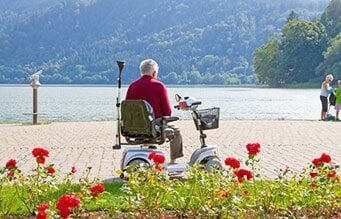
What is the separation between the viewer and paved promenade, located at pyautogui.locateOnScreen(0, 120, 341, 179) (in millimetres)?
11281

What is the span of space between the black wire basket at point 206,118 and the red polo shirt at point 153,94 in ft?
1.23

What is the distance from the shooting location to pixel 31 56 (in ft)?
626

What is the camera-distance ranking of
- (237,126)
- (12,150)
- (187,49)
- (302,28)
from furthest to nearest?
(187,49) < (302,28) < (237,126) < (12,150)

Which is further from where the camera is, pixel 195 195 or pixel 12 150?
pixel 12 150

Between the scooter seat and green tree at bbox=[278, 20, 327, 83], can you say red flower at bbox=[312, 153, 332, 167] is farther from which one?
green tree at bbox=[278, 20, 327, 83]

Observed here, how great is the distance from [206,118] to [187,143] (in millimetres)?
5632

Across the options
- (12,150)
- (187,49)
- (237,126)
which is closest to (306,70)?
(187,49)

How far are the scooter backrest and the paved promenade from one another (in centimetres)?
92

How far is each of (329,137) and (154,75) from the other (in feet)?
26.2

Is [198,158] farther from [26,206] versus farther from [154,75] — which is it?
[26,206]

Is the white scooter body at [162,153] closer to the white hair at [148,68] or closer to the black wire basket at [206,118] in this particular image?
the black wire basket at [206,118]

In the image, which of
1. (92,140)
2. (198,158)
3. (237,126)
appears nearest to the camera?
(198,158)

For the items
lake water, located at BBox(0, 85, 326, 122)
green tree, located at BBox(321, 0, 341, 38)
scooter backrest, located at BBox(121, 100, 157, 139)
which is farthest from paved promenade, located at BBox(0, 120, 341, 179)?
green tree, located at BBox(321, 0, 341, 38)

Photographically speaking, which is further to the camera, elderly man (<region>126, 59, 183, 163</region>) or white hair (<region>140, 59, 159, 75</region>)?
white hair (<region>140, 59, 159, 75</region>)
